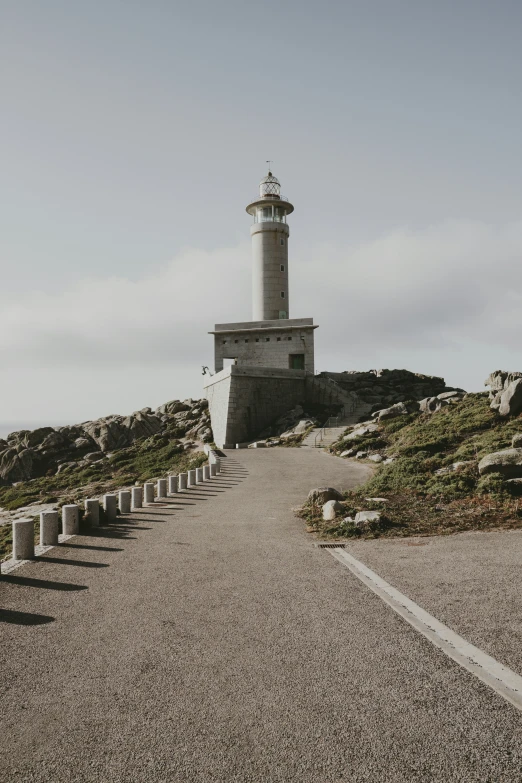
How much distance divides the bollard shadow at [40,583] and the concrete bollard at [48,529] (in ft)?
6.36

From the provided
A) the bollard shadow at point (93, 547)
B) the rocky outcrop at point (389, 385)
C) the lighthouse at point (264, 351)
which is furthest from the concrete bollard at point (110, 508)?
the rocky outcrop at point (389, 385)

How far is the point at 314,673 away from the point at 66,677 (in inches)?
91.5

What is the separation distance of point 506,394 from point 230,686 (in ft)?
73.6

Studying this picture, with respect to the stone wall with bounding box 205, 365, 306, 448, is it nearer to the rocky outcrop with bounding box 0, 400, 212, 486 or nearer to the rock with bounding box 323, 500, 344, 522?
the rocky outcrop with bounding box 0, 400, 212, 486

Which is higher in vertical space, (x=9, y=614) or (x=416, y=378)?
(x=416, y=378)

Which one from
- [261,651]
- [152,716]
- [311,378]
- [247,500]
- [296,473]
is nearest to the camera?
[152,716]

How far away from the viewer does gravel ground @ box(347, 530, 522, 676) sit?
18.6 feet

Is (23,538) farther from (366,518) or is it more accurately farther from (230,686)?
(366,518)

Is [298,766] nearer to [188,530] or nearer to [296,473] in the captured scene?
[188,530]

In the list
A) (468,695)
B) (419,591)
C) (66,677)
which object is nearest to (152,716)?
(66,677)

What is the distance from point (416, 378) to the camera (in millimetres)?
54750

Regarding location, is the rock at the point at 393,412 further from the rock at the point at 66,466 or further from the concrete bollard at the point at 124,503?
the rock at the point at 66,466

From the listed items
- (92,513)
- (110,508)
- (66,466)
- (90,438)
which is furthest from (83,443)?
(92,513)

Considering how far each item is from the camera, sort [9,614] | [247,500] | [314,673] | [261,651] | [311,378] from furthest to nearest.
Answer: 1. [311,378]
2. [247,500]
3. [9,614]
4. [261,651]
5. [314,673]
